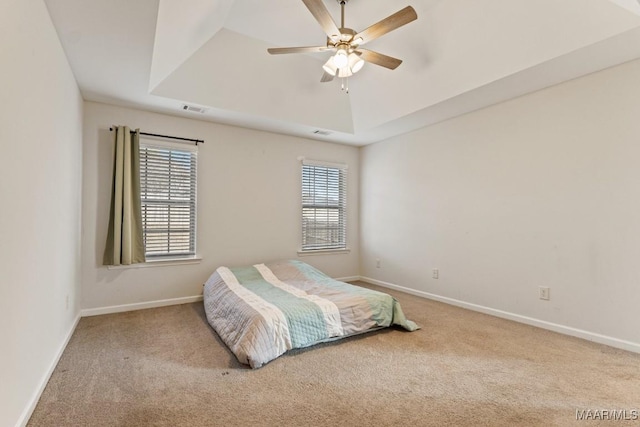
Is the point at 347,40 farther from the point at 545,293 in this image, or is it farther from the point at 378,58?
the point at 545,293

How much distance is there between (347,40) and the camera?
2570mm

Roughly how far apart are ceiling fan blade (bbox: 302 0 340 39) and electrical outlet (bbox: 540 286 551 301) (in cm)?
313

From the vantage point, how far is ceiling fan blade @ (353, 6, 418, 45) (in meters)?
2.17

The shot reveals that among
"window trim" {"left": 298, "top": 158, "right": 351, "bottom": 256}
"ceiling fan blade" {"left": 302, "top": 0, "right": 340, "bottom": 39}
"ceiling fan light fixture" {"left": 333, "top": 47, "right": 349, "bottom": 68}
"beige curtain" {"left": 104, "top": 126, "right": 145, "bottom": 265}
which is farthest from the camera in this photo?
"window trim" {"left": 298, "top": 158, "right": 351, "bottom": 256}

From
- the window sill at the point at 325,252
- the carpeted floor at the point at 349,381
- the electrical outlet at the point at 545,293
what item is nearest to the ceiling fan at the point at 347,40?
the carpeted floor at the point at 349,381

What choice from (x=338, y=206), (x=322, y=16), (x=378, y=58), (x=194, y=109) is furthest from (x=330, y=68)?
(x=338, y=206)

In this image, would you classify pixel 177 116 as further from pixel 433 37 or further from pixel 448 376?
pixel 448 376

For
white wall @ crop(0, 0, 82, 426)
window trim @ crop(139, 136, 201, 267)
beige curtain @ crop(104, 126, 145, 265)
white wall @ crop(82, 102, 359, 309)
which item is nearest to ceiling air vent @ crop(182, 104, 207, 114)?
white wall @ crop(82, 102, 359, 309)

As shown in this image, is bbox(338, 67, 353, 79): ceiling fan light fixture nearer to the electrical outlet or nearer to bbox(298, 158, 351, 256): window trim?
bbox(298, 158, 351, 256): window trim

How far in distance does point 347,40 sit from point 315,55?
143 centimetres

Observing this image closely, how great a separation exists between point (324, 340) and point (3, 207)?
2280 mm

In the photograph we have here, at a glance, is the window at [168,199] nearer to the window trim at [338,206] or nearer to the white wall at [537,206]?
the window trim at [338,206]

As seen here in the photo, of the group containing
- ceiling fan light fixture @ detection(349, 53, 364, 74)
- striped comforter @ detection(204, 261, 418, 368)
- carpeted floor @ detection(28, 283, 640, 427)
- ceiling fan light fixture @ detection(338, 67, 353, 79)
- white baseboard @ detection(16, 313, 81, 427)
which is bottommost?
A: carpeted floor @ detection(28, 283, 640, 427)

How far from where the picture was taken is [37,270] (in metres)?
1.95
